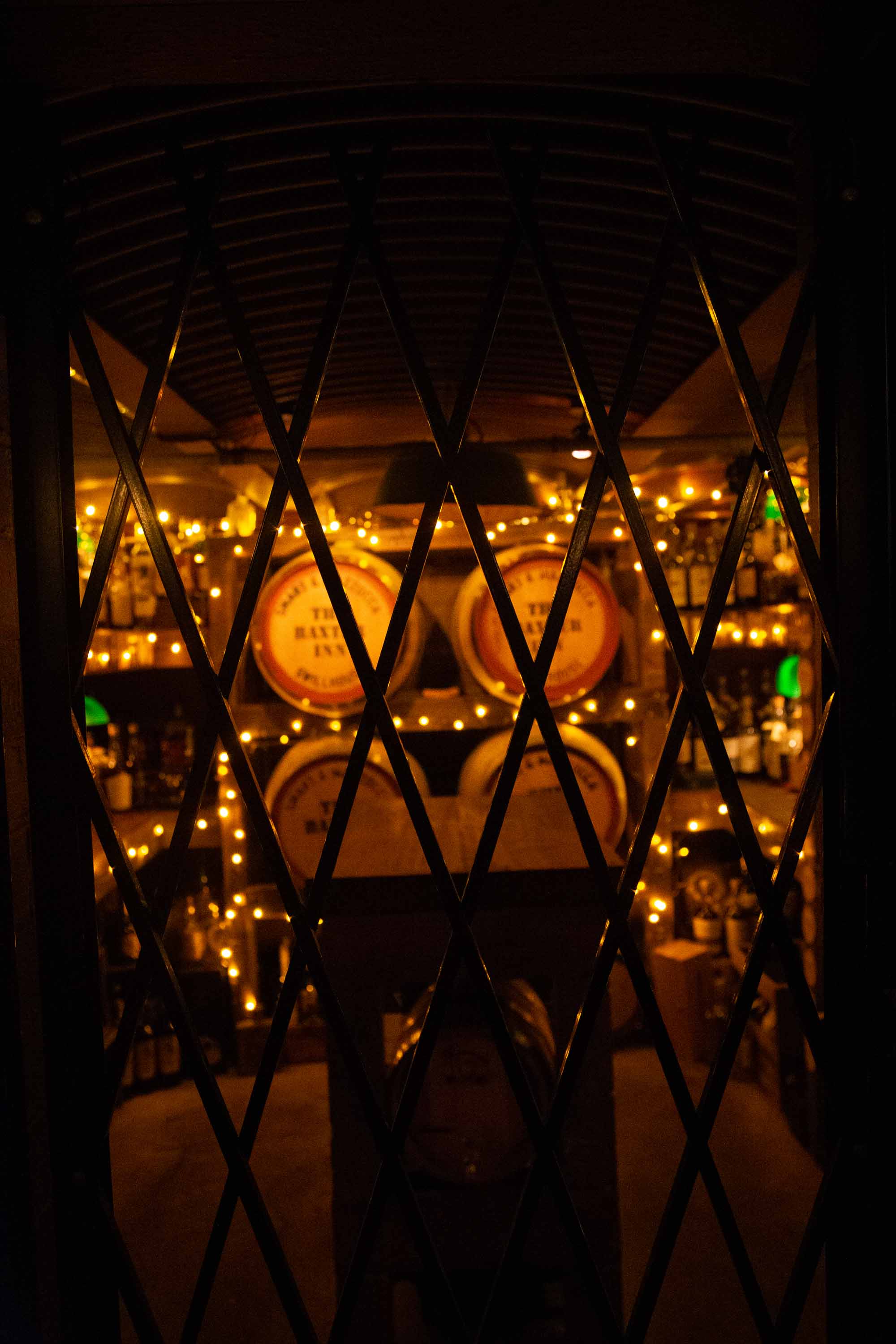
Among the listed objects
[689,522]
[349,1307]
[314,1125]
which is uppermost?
[689,522]

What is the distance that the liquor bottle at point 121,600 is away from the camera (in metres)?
3.66

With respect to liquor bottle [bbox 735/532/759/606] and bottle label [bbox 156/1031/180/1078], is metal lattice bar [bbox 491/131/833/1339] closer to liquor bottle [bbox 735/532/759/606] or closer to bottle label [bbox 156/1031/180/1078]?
liquor bottle [bbox 735/532/759/606]

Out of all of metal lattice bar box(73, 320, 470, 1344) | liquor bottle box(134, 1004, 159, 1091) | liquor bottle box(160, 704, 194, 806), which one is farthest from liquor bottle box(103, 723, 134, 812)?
metal lattice bar box(73, 320, 470, 1344)

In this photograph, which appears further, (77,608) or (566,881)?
(566,881)

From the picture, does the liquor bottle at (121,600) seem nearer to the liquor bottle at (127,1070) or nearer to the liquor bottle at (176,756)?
the liquor bottle at (176,756)

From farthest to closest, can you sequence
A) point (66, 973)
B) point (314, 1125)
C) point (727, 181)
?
1. point (314, 1125)
2. point (727, 181)
3. point (66, 973)

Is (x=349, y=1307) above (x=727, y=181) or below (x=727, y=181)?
below

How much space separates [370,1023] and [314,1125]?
183 centimetres

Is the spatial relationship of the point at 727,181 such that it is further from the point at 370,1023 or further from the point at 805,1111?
the point at 805,1111

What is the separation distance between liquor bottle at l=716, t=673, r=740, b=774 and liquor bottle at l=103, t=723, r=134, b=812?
8.48 feet

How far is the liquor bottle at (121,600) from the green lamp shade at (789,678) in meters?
2.96

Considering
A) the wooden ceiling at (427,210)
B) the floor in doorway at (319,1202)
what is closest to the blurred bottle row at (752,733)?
the floor in doorway at (319,1202)

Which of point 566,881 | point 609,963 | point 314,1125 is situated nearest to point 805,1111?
point 314,1125

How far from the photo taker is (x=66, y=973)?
124 cm
